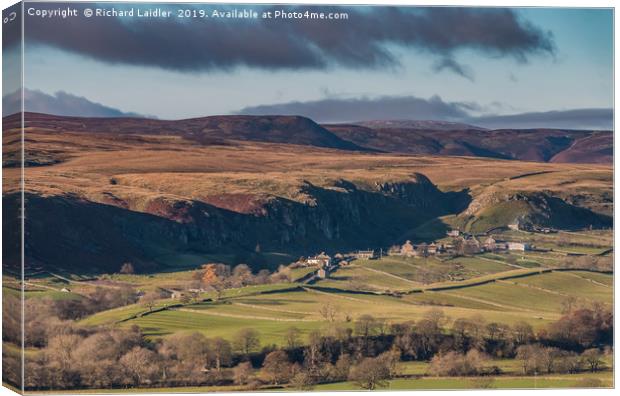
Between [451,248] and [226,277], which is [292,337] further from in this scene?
[451,248]

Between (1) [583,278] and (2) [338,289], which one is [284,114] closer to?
(2) [338,289]

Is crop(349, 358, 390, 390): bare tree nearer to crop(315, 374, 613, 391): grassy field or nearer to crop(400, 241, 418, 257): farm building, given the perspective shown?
crop(315, 374, 613, 391): grassy field

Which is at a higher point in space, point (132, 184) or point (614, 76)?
point (614, 76)

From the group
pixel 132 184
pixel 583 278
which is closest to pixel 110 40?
pixel 132 184

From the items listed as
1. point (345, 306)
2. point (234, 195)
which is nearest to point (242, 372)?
point (345, 306)

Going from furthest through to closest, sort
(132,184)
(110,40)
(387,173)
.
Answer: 1. (387,173)
2. (132,184)
3. (110,40)

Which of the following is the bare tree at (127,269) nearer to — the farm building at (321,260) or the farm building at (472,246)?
the farm building at (321,260)

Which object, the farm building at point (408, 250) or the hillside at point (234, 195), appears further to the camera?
the farm building at point (408, 250)

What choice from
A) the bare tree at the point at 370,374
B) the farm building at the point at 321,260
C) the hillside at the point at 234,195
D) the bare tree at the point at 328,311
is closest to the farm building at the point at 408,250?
the hillside at the point at 234,195
